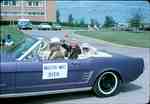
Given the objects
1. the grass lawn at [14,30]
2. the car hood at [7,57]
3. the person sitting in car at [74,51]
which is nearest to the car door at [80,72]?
the person sitting in car at [74,51]

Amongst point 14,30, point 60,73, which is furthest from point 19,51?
point 14,30

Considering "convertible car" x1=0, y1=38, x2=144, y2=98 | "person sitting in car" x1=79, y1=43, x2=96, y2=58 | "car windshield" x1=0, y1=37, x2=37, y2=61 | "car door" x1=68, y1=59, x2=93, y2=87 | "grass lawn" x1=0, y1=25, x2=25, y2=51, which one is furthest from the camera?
"grass lawn" x1=0, y1=25, x2=25, y2=51

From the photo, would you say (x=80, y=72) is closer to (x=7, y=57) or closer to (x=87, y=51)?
(x=87, y=51)

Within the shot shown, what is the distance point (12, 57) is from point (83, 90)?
1332mm

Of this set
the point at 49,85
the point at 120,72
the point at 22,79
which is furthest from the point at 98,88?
the point at 22,79

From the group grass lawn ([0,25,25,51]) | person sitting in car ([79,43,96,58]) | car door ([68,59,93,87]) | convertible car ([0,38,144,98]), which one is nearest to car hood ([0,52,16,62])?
convertible car ([0,38,144,98])

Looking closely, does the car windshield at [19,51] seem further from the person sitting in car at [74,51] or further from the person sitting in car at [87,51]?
the person sitting in car at [87,51]

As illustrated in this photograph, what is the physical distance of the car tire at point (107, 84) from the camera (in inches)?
205

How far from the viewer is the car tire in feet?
17.1

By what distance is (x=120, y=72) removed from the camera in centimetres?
536

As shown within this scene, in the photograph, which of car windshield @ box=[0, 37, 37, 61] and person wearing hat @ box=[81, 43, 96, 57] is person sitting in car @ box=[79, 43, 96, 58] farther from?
car windshield @ box=[0, 37, 37, 61]

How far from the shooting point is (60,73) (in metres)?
4.75

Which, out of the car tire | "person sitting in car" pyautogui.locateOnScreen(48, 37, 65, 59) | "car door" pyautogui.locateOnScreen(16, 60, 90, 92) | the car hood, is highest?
"person sitting in car" pyautogui.locateOnScreen(48, 37, 65, 59)

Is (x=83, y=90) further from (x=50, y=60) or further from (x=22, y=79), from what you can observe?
(x=22, y=79)
